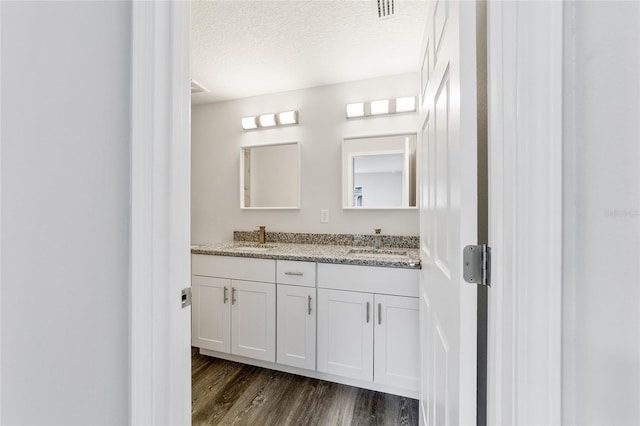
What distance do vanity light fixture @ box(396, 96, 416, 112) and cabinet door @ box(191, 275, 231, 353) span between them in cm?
197

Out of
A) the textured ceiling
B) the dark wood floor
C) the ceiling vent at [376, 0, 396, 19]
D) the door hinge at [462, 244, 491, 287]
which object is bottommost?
the dark wood floor

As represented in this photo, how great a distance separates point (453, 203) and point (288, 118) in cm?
211

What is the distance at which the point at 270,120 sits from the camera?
8.36 feet

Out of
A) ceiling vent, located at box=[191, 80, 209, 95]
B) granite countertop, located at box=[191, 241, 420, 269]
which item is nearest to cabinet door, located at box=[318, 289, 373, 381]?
granite countertop, located at box=[191, 241, 420, 269]

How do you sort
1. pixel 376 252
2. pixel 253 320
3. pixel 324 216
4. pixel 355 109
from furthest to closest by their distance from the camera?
1. pixel 324 216
2. pixel 355 109
3. pixel 376 252
4. pixel 253 320

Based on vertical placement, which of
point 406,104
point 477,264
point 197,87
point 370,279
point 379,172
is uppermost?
point 197,87

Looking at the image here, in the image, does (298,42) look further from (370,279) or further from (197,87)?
(370,279)

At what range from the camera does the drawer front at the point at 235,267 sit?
1987 millimetres

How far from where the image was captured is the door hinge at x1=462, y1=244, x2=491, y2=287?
22.2 inches

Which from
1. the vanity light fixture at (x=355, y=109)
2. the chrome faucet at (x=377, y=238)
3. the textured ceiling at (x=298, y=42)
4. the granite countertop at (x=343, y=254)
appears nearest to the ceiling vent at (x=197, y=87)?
the textured ceiling at (x=298, y=42)
